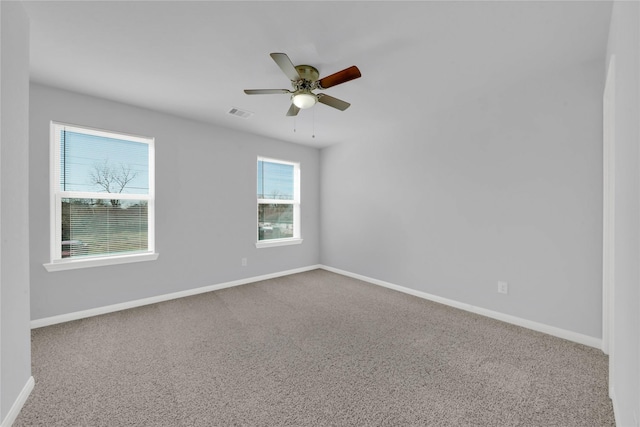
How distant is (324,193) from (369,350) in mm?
3371

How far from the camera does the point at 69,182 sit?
2.95 metres

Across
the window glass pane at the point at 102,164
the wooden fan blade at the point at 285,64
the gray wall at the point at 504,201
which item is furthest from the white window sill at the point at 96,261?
the gray wall at the point at 504,201

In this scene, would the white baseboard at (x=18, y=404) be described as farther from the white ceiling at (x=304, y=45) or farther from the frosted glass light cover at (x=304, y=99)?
the frosted glass light cover at (x=304, y=99)

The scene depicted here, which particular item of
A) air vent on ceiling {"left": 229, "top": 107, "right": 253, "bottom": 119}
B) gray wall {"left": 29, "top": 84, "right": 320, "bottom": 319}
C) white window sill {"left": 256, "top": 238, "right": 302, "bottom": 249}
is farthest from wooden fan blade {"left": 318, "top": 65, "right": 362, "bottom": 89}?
white window sill {"left": 256, "top": 238, "right": 302, "bottom": 249}

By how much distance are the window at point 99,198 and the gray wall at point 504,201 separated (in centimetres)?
328

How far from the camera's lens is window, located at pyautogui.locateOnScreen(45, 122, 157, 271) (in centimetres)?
289

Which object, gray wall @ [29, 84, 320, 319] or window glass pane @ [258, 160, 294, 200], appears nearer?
gray wall @ [29, 84, 320, 319]

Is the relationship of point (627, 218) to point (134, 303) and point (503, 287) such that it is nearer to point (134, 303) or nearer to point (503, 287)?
point (503, 287)

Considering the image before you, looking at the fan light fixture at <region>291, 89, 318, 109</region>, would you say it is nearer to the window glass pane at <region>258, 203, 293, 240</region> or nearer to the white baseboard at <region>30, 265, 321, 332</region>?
the window glass pane at <region>258, 203, 293, 240</region>

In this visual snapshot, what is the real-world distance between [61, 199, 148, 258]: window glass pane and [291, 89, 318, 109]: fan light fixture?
8.21ft

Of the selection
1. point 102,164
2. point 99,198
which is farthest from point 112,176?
point 99,198

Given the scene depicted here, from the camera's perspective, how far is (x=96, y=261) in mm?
3021

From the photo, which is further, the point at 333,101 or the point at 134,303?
the point at 134,303

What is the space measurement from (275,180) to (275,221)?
29.5 inches
